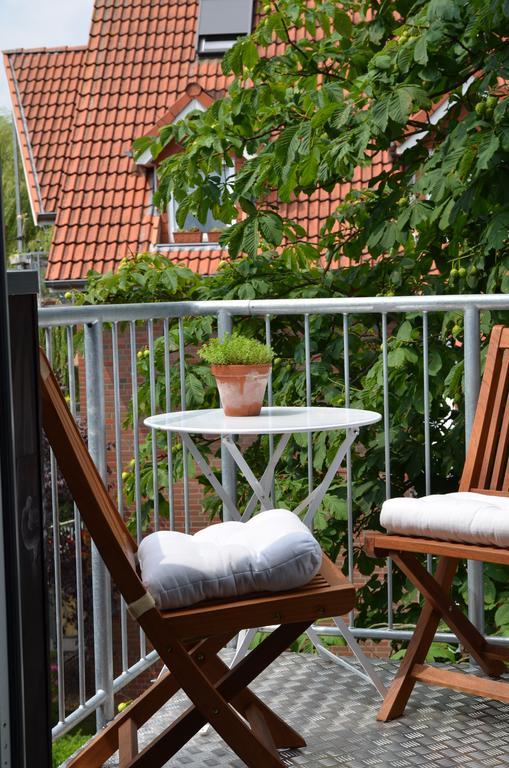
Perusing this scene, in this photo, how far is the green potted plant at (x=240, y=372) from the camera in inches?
139

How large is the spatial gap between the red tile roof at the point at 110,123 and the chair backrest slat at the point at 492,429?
35.6ft

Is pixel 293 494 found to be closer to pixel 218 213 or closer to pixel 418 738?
pixel 218 213

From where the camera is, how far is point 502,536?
10.2ft

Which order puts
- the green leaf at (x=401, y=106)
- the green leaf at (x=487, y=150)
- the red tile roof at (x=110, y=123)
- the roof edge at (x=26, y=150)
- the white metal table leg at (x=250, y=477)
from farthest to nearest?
the roof edge at (x=26, y=150)
the red tile roof at (x=110, y=123)
the green leaf at (x=401, y=106)
the green leaf at (x=487, y=150)
the white metal table leg at (x=250, y=477)

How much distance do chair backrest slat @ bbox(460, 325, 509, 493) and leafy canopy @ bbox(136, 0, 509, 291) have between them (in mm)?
1147

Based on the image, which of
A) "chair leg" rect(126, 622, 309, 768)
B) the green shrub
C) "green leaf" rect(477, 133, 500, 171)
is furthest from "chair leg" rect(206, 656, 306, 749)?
"green leaf" rect(477, 133, 500, 171)

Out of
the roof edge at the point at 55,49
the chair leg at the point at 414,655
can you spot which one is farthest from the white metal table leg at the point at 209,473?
the roof edge at the point at 55,49

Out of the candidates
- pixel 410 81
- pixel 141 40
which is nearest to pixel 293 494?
pixel 410 81

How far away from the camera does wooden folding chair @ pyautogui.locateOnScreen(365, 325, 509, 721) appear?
10.8ft

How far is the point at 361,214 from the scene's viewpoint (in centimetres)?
571

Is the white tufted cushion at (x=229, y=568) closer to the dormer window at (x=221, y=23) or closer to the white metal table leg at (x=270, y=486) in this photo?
the white metal table leg at (x=270, y=486)

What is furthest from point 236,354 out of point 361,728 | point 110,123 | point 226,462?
point 110,123

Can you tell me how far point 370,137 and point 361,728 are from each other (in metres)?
2.66

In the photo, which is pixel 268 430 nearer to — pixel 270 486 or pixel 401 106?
pixel 270 486
